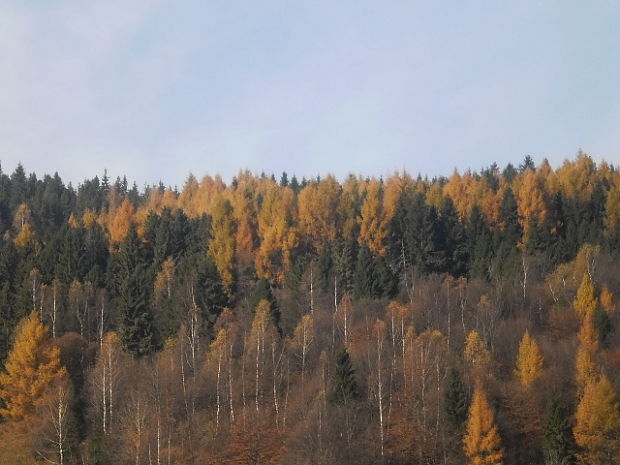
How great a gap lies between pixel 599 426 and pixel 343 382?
56.3 ft

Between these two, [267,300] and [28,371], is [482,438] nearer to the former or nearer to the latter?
[267,300]

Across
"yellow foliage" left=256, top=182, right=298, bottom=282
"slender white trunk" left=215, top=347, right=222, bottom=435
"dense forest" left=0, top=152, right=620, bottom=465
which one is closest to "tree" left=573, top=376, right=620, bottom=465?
"dense forest" left=0, top=152, right=620, bottom=465

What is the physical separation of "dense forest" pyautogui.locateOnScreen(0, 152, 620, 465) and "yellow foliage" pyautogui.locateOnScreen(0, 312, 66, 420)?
158mm

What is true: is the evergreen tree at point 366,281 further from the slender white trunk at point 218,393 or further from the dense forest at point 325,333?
the slender white trunk at point 218,393

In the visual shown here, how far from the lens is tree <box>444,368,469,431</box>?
156 ft

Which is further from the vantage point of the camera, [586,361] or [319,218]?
[319,218]

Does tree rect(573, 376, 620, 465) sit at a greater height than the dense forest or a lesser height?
lesser

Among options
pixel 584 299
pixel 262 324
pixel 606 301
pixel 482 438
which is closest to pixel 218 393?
pixel 262 324

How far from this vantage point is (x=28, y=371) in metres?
53.4

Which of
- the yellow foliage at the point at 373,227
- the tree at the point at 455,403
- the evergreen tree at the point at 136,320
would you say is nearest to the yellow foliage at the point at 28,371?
the evergreen tree at the point at 136,320

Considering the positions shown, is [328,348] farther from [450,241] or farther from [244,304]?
[450,241]

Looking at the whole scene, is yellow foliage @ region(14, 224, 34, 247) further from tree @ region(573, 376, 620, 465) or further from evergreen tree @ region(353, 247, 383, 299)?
tree @ region(573, 376, 620, 465)

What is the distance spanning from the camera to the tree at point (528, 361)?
2095 inches

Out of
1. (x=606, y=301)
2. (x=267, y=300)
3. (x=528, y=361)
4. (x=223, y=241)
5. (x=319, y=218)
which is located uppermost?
(x=319, y=218)
